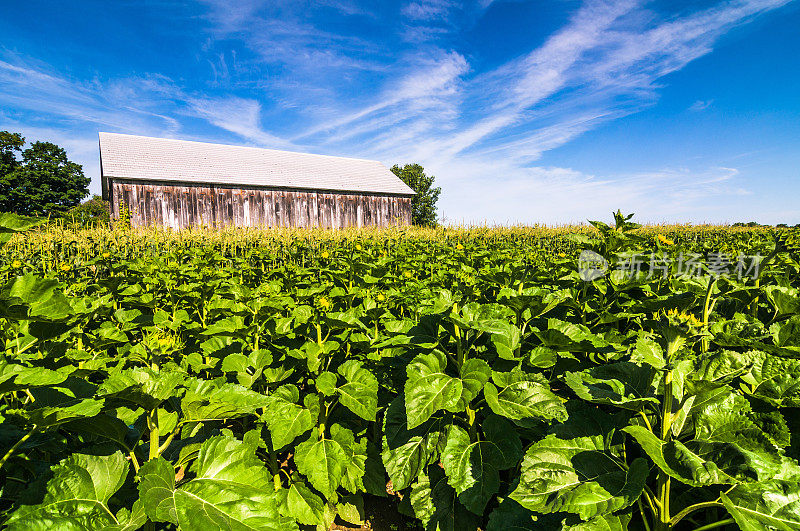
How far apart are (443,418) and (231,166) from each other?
86.4 feet

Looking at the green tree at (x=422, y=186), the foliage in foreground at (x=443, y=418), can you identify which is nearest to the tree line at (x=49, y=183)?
the green tree at (x=422, y=186)

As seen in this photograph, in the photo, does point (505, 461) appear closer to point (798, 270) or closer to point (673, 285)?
point (673, 285)

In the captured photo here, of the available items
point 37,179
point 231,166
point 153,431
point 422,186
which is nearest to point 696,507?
point 153,431

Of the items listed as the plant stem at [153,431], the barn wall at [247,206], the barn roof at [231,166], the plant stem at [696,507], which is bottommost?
the plant stem at [696,507]

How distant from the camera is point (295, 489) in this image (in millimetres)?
2445

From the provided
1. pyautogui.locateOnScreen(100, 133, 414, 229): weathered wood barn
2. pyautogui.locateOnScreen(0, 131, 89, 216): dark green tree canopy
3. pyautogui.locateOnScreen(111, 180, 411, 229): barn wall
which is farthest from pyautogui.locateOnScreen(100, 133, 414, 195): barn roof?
pyautogui.locateOnScreen(0, 131, 89, 216): dark green tree canopy

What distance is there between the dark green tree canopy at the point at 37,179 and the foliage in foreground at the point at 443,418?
5706 cm

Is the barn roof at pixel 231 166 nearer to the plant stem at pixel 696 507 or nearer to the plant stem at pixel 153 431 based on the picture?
the plant stem at pixel 153 431

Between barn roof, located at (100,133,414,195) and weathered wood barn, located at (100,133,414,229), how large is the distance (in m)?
0.05

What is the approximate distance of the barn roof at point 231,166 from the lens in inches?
838

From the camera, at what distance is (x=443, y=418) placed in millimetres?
2264

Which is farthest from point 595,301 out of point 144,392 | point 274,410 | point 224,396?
point 144,392

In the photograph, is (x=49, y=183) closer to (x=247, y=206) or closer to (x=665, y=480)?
(x=247, y=206)

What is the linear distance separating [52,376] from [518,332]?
2.22 m
